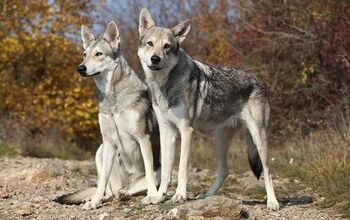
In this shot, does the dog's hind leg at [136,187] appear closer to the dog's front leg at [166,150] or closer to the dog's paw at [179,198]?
the dog's front leg at [166,150]

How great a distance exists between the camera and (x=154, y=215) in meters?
6.86

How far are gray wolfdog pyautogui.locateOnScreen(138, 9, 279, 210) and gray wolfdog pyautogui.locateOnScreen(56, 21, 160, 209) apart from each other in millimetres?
279

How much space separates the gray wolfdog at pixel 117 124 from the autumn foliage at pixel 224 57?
5069 millimetres

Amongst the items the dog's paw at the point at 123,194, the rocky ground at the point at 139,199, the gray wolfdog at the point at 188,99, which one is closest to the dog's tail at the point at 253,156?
the gray wolfdog at the point at 188,99

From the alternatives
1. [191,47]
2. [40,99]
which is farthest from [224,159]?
[191,47]

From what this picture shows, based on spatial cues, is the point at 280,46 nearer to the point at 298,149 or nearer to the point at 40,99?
the point at 298,149

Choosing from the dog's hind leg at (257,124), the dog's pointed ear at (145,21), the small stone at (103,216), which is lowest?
the small stone at (103,216)

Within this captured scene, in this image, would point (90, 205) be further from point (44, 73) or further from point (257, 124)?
point (44, 73)

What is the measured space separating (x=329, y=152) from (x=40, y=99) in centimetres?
906

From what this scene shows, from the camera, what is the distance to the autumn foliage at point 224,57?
45.5ft

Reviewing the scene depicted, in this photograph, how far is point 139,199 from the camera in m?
7.98

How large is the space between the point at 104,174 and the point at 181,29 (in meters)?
1.89

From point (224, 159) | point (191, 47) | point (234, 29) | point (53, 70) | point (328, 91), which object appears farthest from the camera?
point (191, 47)

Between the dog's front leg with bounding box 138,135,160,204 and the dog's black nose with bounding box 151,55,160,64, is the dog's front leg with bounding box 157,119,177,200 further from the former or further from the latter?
the dog's black nose with bounding box 151,55,160,64
